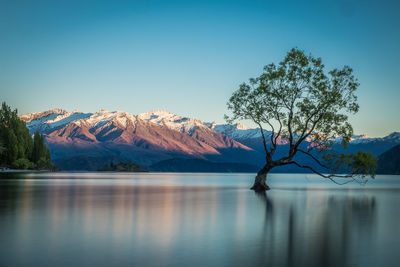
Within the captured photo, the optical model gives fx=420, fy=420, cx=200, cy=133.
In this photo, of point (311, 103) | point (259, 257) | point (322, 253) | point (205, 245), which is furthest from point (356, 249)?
point (311, 103)

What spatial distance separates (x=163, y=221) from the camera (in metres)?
22.2

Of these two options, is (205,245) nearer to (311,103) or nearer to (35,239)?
(35,239)

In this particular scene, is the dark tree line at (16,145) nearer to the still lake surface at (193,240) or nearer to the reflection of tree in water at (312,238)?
the still lake surface at (193,240)

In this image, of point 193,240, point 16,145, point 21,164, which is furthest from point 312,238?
point 21,164

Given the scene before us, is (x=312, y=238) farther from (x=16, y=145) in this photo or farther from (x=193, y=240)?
(x=16, y=145)

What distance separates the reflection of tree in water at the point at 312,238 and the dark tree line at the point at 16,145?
123798mm

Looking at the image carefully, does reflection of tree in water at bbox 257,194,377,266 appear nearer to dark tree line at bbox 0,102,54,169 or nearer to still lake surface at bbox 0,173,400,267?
still lake surface at bbox 0,173,400,267

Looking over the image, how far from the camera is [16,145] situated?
458ft

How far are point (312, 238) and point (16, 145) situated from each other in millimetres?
139127

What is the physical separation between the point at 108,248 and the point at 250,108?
150ft

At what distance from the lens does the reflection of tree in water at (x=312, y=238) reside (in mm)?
12705

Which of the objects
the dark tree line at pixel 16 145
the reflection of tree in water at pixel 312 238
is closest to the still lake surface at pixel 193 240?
the reflection of tree in water at pixel 312 238

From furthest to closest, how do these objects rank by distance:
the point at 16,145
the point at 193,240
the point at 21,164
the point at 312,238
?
the point at 21,164
the point at 16,145
the point at 312,238
the point at 193,240

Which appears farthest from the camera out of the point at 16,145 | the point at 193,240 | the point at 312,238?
the point at 16,145
